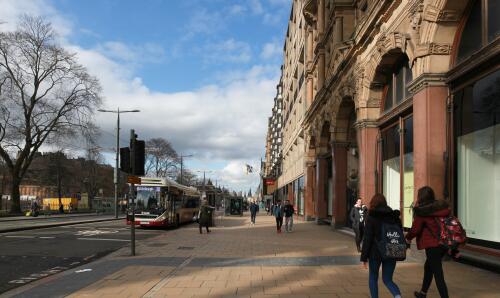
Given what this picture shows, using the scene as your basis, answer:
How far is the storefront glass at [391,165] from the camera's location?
57.9ft

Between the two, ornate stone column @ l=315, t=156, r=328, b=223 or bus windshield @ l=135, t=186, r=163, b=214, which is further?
ornate stone column @ l=315, t=156, r=328, b=223

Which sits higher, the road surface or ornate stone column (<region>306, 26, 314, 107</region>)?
ornate stone column (<region>306, 26, 314, 107</region>)

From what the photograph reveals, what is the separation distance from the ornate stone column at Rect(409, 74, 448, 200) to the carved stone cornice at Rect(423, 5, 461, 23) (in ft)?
4.39

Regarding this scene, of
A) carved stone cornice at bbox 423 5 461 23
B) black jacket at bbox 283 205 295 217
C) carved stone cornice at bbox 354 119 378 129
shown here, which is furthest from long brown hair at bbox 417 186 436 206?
black jacket at bbox 283 205 295 217

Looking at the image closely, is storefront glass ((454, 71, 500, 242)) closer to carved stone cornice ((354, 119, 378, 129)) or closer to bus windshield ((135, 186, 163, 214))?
carved stone cornice ((354, 119, 378, 129))

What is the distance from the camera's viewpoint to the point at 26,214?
50000 mm

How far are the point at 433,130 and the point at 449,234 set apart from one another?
20.7 ft

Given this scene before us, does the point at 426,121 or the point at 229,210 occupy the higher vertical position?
the point at 426,121

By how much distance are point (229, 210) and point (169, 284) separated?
49.6m

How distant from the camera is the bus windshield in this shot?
29.3m

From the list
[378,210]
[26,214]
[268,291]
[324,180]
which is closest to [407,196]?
[268,291]

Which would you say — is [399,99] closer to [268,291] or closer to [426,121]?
[426,121]

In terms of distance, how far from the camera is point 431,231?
7156 mm

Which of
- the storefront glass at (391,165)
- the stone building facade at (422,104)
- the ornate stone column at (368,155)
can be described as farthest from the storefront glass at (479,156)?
the ornate stone column at (368,155)
